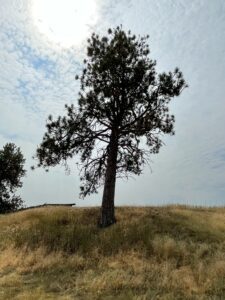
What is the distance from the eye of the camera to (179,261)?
1716cm

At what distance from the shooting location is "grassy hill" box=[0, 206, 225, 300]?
12969 mm

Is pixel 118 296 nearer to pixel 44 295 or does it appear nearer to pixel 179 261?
pixel 44 295

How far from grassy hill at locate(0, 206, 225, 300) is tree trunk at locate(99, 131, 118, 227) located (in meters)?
0.77

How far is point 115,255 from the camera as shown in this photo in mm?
18172

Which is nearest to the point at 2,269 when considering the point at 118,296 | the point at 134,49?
the point at 118,296

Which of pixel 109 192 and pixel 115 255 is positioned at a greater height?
pixel 109 192

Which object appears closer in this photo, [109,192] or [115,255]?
[115,255]

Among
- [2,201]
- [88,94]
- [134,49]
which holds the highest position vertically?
[134,49]

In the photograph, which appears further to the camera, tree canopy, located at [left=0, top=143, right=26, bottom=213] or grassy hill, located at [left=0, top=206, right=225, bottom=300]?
tree canopy, located at [left=0, top=143, right=26, bottom=213]

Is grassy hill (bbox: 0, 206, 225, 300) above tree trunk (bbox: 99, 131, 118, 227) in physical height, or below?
→ below

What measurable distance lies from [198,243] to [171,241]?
1.49m

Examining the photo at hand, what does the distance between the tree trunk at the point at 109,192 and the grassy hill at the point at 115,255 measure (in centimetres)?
77

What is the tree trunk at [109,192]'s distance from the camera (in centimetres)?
2289

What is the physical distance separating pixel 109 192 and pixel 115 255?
5.56 metres
